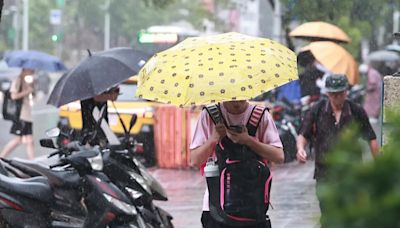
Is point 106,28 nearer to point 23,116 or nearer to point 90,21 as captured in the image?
point 90,21

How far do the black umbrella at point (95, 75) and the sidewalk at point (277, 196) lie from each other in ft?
6.73

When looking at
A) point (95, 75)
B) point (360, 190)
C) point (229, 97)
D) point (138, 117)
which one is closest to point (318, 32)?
point (138, 117)

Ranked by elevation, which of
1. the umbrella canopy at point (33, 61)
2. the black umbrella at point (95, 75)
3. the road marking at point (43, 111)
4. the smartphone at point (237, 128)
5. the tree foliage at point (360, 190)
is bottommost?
the road marking at point (43, 111)

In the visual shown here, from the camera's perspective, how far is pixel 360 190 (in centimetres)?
184

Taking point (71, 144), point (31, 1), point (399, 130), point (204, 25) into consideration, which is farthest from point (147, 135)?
point (31, 1)

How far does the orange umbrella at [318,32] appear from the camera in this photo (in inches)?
508

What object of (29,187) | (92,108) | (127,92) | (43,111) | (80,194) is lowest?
(43,111)

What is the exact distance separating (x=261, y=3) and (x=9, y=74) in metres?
19.7

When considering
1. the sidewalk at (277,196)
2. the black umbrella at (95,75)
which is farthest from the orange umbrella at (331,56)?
the black umbrella at (95,75)

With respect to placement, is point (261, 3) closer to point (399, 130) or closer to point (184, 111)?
point (184, 111)

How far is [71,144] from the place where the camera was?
22.4ft

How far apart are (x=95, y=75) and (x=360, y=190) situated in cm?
608

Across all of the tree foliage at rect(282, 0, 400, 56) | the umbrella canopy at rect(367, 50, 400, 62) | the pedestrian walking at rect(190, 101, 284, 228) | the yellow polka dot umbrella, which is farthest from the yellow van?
the umbrella canopy at rect(367, 50, 400, 62)

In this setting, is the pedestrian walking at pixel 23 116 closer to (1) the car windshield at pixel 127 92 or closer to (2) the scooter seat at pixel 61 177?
(1) the car windshield at pixel 127 92
